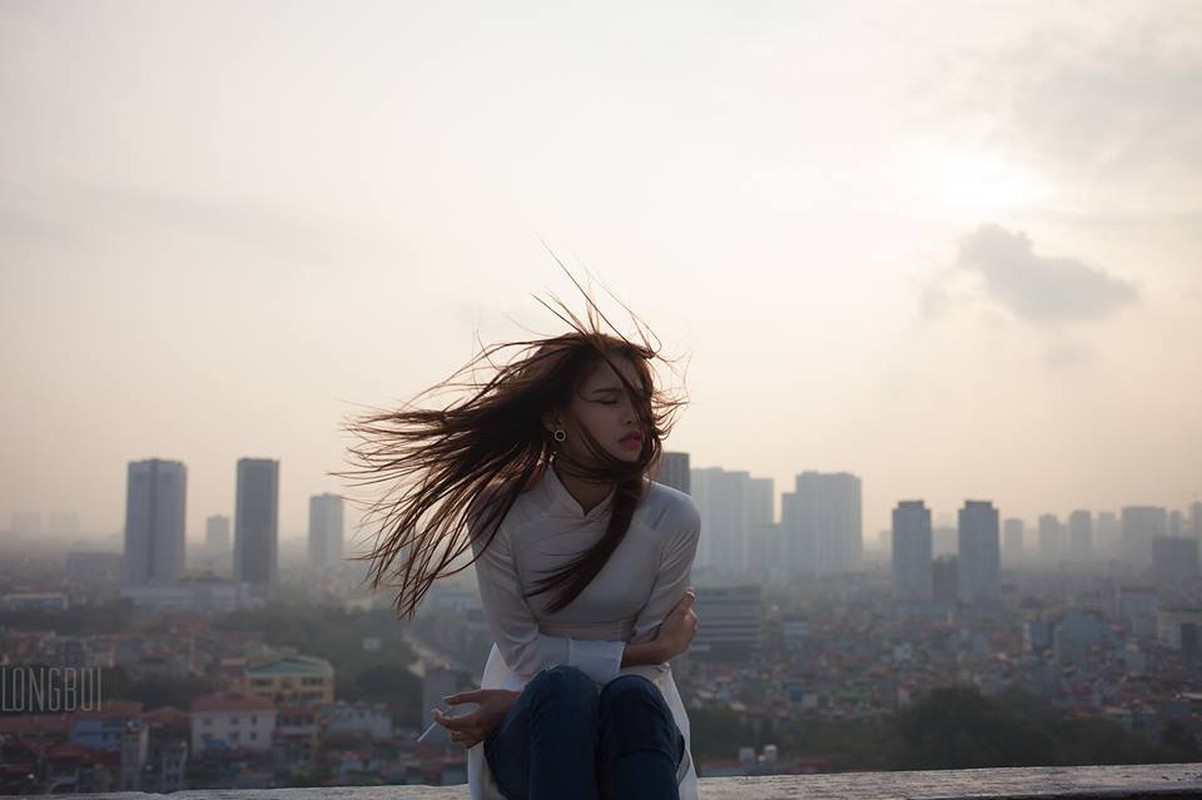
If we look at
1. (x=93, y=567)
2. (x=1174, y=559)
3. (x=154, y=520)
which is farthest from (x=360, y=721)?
(x=1174, y=559)

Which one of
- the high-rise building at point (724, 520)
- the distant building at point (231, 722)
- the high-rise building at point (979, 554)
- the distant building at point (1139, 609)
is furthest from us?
the high-rise building at point (724, 520)

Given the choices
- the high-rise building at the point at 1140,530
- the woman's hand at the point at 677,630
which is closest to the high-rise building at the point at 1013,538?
the high-rise building at the point at 1140,530

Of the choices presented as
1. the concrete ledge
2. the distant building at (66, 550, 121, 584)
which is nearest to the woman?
the concrete ledge

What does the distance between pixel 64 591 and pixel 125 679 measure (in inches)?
73.7

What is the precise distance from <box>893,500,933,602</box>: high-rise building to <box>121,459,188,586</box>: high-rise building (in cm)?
2155

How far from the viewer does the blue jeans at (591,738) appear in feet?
4.21

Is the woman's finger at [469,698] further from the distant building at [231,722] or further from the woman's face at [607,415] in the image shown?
the distant building at [231,722]

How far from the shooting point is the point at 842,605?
3170 centimetres

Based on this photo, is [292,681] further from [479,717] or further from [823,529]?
[823,529]

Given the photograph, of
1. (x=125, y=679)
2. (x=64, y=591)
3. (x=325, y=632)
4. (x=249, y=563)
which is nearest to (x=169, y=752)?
(x=125, y=679)

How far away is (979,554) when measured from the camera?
108 ft

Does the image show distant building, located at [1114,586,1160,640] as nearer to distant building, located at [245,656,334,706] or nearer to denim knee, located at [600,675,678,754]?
distant building, located at [245,656,334,706]

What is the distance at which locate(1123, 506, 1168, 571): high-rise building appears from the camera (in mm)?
32969

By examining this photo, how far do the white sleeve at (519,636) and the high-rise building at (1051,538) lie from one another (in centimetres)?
4772
